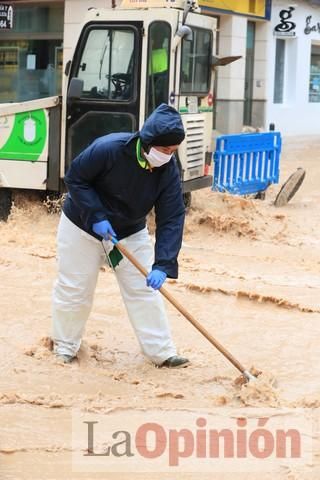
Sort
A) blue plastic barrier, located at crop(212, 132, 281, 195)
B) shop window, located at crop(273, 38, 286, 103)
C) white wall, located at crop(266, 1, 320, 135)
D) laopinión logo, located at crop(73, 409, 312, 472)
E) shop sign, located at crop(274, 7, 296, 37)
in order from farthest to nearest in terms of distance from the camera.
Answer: shop window, located at crop(273, 38, 286, 103) → white wall, located at crop(266, 1, 320, 135) → shop sign, located at crop(274, 7, 296, 37) → blue plastic barrier, located at crop(212, 132, 281, 195) → laopinión logo, located at crop(73, 409, 312, 472)

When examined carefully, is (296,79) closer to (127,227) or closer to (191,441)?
(127,227)

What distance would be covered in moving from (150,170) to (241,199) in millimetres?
5840

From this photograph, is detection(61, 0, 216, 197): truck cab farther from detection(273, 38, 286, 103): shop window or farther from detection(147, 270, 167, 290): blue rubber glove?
detection(273, 38, 286, 103): shop window

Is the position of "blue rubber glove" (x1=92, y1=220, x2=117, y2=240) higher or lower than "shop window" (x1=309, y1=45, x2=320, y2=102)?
lower

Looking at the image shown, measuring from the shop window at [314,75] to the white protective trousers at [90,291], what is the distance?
62.1 feet

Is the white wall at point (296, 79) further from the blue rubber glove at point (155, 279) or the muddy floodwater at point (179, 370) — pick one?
the blue rubber glove at point (155, 279)

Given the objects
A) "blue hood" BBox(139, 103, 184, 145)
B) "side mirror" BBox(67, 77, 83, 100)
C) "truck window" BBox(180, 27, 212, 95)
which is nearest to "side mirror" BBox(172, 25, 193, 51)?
"truck window" BBox(180, 27, 212, 95)

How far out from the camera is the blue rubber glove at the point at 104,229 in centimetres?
513

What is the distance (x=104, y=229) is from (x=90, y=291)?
1.67 ft

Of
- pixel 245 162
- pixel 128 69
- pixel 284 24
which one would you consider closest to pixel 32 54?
pixel 284 24

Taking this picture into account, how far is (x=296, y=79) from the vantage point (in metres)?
22.2

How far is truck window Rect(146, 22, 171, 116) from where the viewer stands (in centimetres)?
930

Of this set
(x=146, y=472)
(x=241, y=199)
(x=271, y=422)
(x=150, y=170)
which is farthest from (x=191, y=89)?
(x=146, y=472)

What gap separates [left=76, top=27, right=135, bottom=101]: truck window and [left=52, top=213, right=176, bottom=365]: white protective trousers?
420cm
